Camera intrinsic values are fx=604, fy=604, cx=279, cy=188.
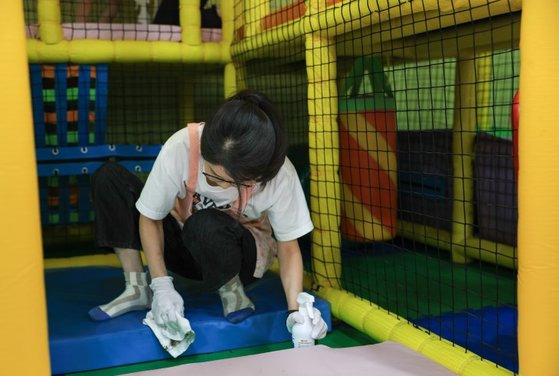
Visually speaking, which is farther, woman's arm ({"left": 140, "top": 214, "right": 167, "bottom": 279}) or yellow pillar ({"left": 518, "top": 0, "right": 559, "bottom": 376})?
woman's arm ({"left": 140, "top": 214, "right": 167, "bottom": 279})

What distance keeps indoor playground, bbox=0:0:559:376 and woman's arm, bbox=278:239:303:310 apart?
89mm

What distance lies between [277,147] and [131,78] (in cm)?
226

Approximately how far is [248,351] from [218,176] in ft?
1.55

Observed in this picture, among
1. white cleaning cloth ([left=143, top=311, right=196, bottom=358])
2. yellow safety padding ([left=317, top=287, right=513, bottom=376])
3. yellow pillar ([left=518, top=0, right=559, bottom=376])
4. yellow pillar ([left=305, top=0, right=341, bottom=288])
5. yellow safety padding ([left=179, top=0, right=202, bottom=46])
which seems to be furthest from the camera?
yellow safety padding ([left=179, top=0, right=202, bottom=46])

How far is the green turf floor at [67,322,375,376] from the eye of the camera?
141 cm

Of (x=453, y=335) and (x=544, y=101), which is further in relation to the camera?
(x=453, y=335)

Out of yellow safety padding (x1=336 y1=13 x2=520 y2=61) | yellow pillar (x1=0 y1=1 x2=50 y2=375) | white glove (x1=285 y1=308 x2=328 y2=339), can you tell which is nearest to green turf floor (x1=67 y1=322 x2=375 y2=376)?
white glove (x1=285 y1=308 x2=328 y2=339)

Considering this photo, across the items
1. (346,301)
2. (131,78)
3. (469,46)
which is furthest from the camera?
(131,78)

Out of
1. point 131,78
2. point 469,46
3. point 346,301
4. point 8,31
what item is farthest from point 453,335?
point 131,78

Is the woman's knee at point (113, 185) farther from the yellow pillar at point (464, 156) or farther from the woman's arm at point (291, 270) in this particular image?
the yellow pillar at point (464, 156)

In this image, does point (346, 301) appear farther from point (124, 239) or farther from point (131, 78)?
point (131, 78)

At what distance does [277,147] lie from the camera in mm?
1261

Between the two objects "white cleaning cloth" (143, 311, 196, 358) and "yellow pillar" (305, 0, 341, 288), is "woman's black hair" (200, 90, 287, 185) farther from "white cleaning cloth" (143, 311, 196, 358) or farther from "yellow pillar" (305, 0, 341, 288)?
"yellow pillar" (305, 0, 341, 288)

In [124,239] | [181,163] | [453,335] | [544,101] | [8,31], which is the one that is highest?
[8,31]
